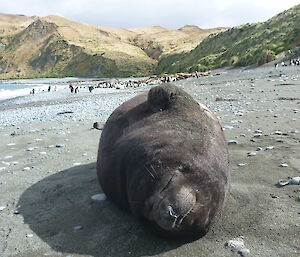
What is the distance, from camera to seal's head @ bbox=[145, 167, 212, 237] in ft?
10.9

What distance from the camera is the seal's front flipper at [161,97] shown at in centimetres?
455

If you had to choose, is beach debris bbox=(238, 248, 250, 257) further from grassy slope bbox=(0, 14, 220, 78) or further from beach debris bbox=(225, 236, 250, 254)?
grassy slope bbox=(0, 14, 220, 78)

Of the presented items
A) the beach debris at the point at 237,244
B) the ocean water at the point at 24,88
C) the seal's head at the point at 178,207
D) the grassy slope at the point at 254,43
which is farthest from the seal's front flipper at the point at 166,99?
the ocean water at the point at 24,88

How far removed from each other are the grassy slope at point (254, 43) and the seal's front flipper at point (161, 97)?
27.4 metres

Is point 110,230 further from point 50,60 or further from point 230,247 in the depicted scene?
point 50,60

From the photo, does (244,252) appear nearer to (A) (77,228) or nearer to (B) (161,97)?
(A) (77,228)

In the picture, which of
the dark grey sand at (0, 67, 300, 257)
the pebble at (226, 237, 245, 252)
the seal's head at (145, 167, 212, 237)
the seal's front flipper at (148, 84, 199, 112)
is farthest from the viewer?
the seal's front flipper at (148, 84, 199, 112)

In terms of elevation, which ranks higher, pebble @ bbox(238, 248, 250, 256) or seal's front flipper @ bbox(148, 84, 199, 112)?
seal's front flipper @ bbox(148, 84, 199, 112)

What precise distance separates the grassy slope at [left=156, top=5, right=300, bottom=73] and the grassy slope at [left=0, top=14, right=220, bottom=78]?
29744 mm

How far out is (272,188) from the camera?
15.9 ft

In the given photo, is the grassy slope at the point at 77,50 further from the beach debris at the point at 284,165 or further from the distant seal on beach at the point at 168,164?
the distant seal on beach at the point at 168,164

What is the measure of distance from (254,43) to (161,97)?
45067mm

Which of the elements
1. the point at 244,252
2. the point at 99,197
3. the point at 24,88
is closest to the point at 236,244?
the point at 244,252

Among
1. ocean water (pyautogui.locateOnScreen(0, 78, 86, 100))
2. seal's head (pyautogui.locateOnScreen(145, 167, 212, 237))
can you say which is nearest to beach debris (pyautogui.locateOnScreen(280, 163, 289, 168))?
seal's head (pyautogui.locateOnScreen(145, 167, 212, 237))
